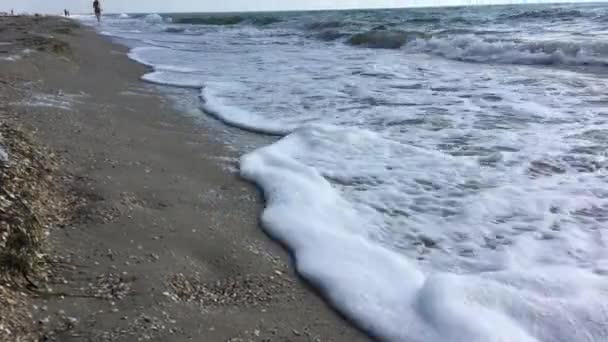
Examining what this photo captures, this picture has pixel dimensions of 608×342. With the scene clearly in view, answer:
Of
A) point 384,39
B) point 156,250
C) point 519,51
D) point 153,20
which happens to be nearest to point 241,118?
point 156,250

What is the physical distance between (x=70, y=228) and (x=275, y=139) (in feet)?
8.27

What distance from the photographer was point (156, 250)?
7.76 feet

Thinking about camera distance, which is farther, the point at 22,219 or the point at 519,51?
the point at 519,51

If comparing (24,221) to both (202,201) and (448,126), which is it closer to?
(202,201)

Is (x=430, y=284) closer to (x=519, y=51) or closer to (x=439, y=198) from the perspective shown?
(x=439, y=198)

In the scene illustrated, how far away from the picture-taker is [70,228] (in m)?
2.36

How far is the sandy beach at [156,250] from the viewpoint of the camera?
6.05 feet

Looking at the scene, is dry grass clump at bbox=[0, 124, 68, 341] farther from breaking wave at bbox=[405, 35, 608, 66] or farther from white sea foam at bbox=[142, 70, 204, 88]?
breaking wave at bbox=[405, 35, 608, 66]

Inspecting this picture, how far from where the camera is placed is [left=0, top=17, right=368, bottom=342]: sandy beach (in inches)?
72.6

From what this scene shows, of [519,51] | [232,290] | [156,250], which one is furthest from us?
[519,51]

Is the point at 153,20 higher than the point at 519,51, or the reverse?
the point at 153,20

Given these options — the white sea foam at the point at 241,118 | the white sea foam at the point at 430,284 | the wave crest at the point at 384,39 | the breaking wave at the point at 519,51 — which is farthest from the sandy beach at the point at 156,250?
the wave crest at the point at 384,39

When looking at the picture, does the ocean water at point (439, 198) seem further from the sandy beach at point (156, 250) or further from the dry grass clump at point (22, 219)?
the dry grass clump at point (22, 219)

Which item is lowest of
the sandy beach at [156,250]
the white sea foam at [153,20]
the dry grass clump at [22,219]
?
the sandy beach at [156,250]
